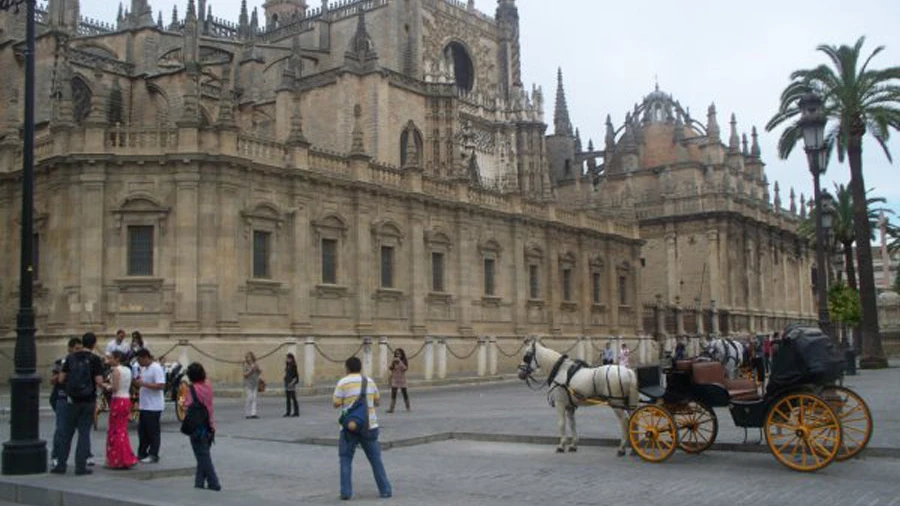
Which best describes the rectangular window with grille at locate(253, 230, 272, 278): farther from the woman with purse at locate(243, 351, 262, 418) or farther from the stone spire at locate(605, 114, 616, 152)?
the stone spire at locate(605, 114, 616, 152)

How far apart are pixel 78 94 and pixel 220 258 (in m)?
18.2

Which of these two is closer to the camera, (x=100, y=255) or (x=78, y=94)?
(x=100, y=255)

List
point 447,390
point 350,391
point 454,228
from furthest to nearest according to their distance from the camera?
point 454,228
point 447,390
point 350,391

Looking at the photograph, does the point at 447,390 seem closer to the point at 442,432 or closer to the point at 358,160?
the point at 358,160

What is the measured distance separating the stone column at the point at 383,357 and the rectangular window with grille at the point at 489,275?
8093 mm

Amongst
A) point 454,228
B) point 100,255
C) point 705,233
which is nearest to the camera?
point 100,255

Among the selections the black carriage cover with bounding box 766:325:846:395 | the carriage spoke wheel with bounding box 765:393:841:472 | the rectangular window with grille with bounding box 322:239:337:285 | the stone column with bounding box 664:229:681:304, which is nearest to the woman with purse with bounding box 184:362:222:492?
the carriage spoke wheel with bounding box 765:393:841:472

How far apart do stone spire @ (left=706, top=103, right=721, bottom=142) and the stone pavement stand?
169 ft

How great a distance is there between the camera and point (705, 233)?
62.7 metres

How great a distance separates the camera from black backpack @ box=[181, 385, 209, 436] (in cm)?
980

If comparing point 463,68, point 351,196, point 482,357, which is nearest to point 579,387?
point 351,196

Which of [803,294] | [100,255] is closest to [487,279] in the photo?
[100,255]

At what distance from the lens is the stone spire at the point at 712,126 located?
67.0m

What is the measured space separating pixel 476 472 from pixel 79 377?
4.86 metres
